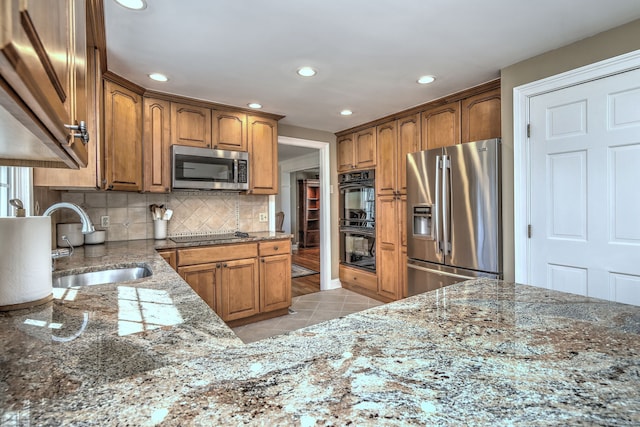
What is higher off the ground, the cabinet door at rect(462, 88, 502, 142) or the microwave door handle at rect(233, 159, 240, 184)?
the cabinet door at rect(462, 88, 502, 142)

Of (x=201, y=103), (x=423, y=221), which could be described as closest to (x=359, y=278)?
(x=423, y=221)

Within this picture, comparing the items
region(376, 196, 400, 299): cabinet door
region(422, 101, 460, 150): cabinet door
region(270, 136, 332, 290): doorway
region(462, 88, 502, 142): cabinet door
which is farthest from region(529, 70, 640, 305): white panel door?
region(270, 136, 332, 290): doorway

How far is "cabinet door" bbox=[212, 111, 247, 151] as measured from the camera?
3312 millimetres

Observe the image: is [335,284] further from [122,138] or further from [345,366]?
[345,366]

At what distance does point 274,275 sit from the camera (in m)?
3.38

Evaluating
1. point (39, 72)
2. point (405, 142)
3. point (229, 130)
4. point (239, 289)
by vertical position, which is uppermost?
point (229, 130)

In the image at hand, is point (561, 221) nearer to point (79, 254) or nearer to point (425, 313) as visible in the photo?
point (425, 313)

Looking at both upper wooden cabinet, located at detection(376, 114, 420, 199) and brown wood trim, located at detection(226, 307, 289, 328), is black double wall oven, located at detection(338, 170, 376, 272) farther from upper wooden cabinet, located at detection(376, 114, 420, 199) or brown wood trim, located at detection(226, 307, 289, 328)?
brown wood trim, located at detection(226, 307, 289, 328)

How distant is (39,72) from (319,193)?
5.51 meters

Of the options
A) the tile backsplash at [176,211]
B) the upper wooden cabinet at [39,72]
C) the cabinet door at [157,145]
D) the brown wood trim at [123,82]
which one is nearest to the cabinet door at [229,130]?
the cabinet door at [157,145]

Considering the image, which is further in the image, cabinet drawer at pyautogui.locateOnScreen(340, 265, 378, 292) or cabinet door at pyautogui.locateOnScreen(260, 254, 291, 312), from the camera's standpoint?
cabinet drawer at pyautogui.locateOnScreen(340, 265, 378, 292)

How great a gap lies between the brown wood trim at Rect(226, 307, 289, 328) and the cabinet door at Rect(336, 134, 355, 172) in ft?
6.84

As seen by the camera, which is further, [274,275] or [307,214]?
[307,214]

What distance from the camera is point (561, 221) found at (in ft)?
7.31
